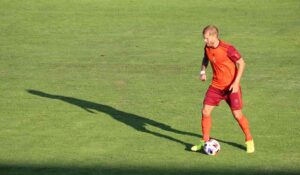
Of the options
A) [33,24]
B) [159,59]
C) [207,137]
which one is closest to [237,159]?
[207,137]

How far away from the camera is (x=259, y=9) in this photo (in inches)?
1020

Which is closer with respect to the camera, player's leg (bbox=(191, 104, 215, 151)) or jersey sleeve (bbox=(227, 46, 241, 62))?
jersey sleeve (bbox=(227, 46, 241, 62))

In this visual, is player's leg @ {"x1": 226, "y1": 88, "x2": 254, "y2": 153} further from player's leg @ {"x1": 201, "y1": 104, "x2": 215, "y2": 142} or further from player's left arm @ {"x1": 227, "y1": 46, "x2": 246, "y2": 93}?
player's leg @ {"x1": 201, "y1": 104, "x2": 215, "y2": 142}

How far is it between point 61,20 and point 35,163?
1354 centimetres

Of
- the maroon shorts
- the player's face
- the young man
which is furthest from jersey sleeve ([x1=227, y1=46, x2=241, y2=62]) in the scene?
the maroon shorts

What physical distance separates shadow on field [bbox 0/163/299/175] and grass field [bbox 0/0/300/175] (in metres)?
0.02

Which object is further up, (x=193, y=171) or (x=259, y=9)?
(x=259, y=9)

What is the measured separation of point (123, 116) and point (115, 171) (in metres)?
3.43

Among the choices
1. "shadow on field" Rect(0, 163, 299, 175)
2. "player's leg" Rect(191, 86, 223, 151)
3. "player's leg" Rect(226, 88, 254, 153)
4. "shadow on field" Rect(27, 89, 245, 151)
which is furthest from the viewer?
"shadow on field" Rect(27, 89, 245, 151)

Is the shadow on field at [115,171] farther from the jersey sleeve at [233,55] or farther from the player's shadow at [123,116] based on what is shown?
the jersey sleeve at [233,55]

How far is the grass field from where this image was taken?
11.9 m

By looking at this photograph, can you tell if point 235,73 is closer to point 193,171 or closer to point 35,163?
point 193,171

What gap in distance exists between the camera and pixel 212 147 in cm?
1191

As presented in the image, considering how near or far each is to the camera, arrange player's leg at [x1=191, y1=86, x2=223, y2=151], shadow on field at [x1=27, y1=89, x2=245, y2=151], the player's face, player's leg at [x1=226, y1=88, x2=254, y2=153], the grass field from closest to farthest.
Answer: the player's face, the grass field, player's leg at [x1=226, y1=88, x2=254, y2=153], player's leg at [x1=191, y1=86, x2=223, y2=151], shadow on field at [x1=27, y1=89, x2=245, y2=151]
